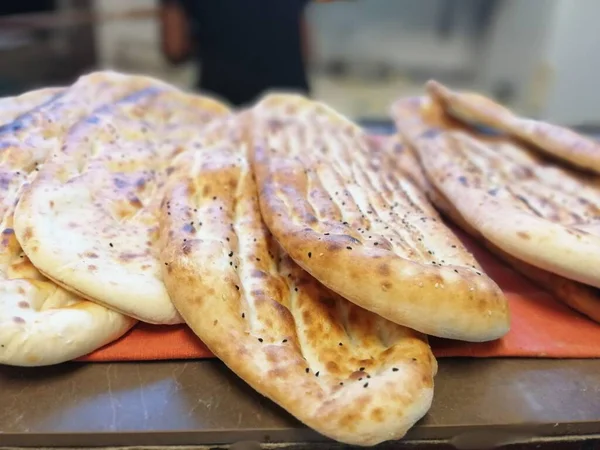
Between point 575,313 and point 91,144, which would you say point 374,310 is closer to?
point 575,313

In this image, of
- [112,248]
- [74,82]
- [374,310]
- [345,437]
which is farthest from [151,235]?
[74,82]

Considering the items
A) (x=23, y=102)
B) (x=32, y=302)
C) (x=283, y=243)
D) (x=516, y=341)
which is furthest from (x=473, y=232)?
(x=23, y=102)

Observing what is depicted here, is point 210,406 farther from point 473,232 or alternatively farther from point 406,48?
point 406,48

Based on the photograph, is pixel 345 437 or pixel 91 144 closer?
pixel 345 437

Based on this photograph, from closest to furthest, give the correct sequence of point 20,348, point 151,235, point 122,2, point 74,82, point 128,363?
point 20,348
point 128,363
point 151,235
point 74,82
point 122,2

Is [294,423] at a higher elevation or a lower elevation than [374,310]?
lower

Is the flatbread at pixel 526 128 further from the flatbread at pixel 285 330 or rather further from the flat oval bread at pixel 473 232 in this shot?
the flatbread at pixel 285 330

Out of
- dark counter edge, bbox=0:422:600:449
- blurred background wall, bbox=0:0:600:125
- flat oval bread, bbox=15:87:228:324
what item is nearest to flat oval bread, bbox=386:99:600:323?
dark counter edge, bbox=0:422:600:449
